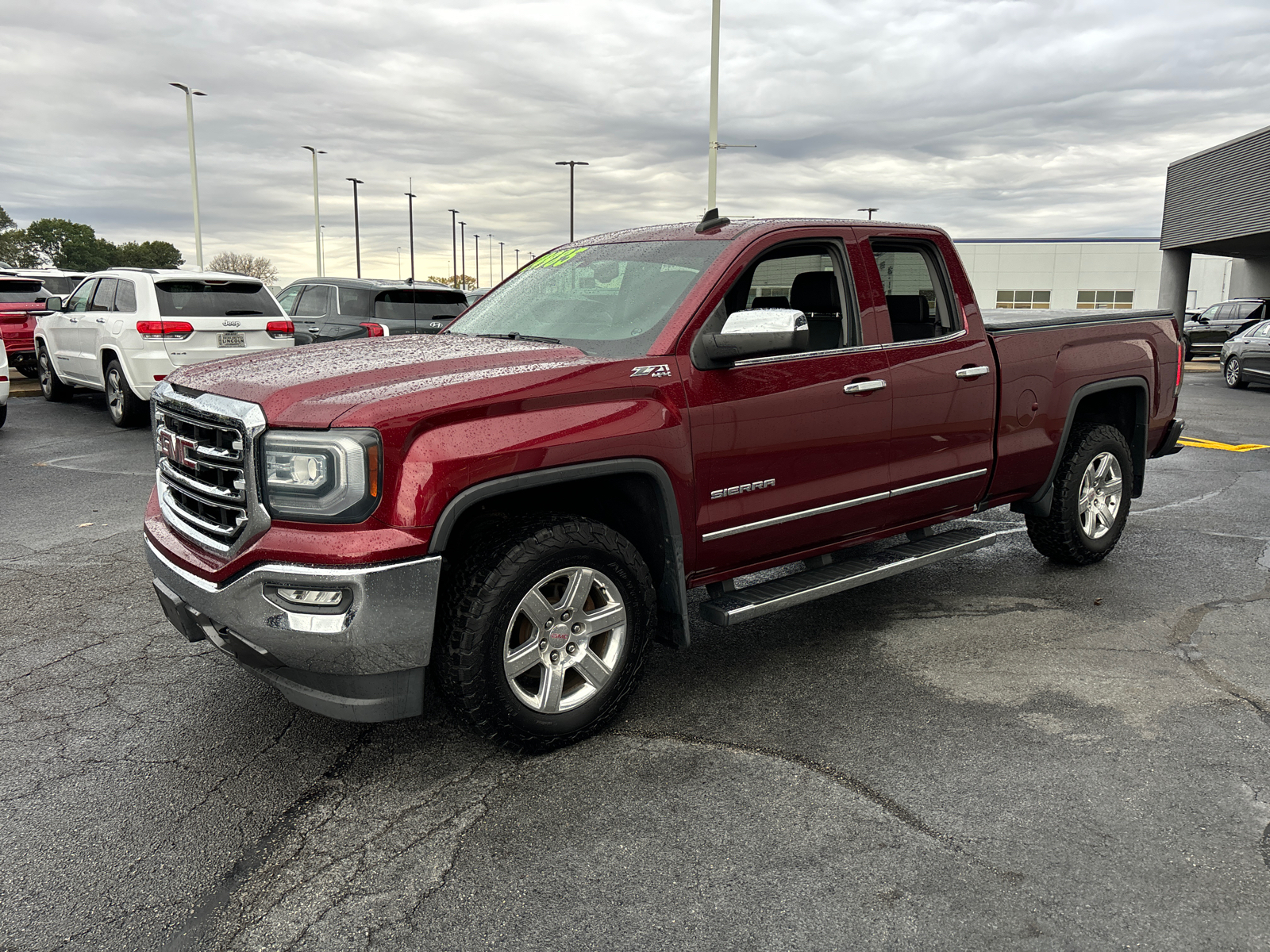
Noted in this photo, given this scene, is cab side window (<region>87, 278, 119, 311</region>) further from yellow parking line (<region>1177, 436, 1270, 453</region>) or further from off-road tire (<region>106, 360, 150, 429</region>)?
yellow parking line (<region>1177, 436, 1270, 453</region>)

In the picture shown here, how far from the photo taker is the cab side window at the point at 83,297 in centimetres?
1256

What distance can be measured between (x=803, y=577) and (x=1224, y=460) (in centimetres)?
822

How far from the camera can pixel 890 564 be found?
4594 mm

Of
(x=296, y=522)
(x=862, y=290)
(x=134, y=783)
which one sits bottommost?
(x=134, y=783)

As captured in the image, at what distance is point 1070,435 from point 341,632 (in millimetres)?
4512

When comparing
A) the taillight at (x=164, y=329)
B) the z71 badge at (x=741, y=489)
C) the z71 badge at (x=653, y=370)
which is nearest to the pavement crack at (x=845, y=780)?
the z71 badge at (x=741, y=489)

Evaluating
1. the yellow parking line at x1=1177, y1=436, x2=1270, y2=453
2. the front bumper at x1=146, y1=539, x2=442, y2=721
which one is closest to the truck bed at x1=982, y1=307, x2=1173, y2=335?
the front bumper at x1=146, y1=539, x2=442, y2=721

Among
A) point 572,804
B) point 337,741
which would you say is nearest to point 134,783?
point 337,741

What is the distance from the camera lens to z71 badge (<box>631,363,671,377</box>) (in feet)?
11.8

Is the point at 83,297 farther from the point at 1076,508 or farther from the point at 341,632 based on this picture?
the point at 1076,508

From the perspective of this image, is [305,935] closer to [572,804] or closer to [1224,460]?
[572,804]

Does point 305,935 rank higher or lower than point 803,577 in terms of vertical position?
lower

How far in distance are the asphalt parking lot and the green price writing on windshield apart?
1.97m

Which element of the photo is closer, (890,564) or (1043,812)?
(1043,812)
